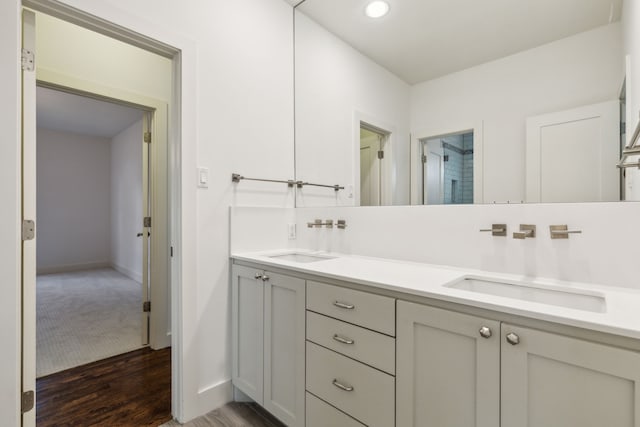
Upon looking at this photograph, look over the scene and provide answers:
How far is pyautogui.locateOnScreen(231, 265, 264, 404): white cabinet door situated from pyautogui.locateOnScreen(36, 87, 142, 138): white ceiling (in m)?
3.38

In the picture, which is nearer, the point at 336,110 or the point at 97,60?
the point at 336,110

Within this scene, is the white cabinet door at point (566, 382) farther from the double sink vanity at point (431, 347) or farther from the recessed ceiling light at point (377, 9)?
the recessed ceiling light at point (377, 9)

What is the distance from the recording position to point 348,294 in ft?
4.18

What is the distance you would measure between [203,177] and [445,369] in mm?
1513

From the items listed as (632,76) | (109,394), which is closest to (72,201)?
(109,394)

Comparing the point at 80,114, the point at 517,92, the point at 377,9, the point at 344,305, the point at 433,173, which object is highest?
the point at 80,114

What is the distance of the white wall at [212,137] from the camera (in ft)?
5.62

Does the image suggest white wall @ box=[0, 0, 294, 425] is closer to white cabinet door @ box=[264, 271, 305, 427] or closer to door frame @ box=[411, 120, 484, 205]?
white cabinet door @ box=[264, 271, 305, 427]

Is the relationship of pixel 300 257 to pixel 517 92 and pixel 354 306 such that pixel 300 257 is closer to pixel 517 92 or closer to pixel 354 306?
pixel 354 306

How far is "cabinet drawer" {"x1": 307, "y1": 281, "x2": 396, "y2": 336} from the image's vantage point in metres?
1.15

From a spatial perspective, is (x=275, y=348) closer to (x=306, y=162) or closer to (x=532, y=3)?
(x=306, y=162)

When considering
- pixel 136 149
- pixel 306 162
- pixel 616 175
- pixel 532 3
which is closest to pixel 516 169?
pixel 616 175

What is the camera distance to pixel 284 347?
60.6 inches

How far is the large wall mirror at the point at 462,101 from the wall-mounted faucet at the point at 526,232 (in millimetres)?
122
